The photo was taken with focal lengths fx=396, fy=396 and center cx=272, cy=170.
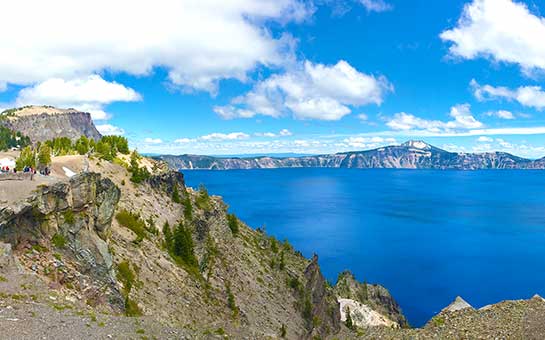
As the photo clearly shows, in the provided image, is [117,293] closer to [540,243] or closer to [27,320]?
[27,320]

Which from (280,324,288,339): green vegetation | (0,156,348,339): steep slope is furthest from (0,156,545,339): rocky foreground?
(280,324,288,339): green vegetation

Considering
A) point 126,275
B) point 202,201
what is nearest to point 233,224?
point 202,201

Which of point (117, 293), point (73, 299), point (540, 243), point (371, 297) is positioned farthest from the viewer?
point (540, 243)

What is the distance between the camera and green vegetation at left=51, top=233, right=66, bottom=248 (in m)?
37.5

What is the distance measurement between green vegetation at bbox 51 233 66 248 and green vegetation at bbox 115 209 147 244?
2106cm

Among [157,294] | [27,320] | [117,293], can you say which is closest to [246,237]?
[157,294]

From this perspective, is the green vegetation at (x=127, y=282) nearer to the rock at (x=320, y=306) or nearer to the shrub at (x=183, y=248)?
the shrub at (x=183, y=248)

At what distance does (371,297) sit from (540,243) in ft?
384

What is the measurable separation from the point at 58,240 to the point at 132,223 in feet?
83.6

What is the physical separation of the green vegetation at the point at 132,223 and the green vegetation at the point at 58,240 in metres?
21.1

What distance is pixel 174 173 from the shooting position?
9525cm

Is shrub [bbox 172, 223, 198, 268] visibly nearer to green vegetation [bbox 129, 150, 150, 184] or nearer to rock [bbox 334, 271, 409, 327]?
green vegetation [bbox 129, 150, 150, 184]

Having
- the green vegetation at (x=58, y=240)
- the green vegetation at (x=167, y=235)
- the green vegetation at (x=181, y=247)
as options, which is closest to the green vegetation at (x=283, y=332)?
the green vegetation at (x=181, y=247)

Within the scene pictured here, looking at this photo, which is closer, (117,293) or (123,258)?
(117,293)
